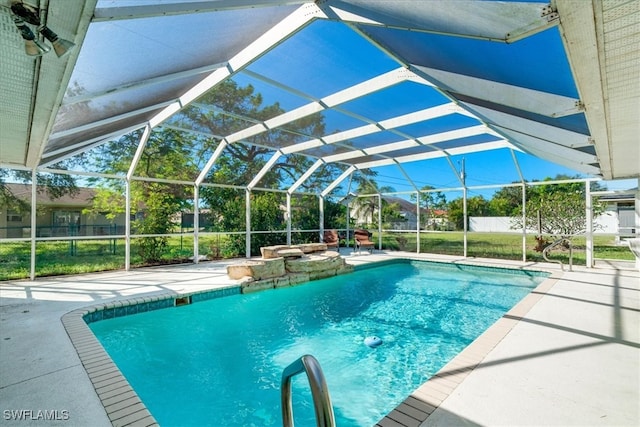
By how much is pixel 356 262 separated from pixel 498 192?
654cm

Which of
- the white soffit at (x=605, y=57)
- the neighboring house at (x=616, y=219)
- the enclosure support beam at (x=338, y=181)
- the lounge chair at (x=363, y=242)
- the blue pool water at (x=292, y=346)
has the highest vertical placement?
the enclosure support beam at (x=338, y=181)

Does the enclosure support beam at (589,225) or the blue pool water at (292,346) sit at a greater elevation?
the enclosure support beam at (589,225)

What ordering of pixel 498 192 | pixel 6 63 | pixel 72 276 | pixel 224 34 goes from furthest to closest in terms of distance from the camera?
pixel 498 192 < pixel 72 276 < pixel 224 34 < pixel 6 63

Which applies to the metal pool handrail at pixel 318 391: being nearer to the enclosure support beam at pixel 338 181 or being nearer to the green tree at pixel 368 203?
the enclosure support beam at pixel 338 181

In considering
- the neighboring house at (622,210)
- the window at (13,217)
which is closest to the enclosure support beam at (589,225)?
the neighboring house at (622,210)

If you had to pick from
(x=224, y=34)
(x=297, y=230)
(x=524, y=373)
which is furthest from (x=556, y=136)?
(x=297, y=230)

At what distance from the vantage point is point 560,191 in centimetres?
1094

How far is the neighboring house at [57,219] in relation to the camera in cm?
945

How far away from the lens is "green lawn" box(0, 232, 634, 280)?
10359 mm

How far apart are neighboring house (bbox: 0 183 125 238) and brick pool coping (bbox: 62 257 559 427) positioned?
5.66 m

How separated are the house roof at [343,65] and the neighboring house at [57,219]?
312 cm

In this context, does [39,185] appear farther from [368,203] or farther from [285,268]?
[368,203]

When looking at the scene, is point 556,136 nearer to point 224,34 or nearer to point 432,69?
point 432,69

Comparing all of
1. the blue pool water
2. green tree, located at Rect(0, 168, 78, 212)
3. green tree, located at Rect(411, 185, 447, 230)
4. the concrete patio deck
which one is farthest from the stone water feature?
green tree, located at Rect(0, 168, 78, 212)
